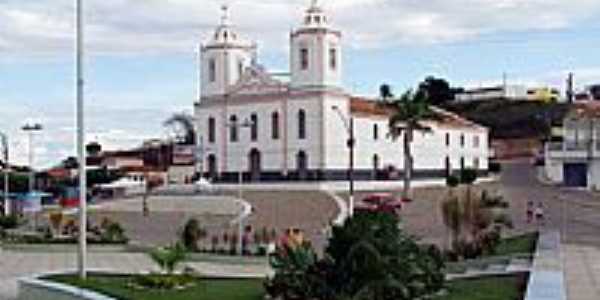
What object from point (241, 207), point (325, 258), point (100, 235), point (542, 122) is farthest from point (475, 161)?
point (325, 258)

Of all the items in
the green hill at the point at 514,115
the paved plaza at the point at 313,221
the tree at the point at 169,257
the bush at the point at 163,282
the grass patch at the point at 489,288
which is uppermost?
the green hill at the point at 514,115

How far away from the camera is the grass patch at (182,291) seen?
16.5 m

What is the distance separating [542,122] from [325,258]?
434 feet

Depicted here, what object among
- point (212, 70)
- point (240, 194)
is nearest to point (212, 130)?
point (212, 70)

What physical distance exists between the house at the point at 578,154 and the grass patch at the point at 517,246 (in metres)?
53.4

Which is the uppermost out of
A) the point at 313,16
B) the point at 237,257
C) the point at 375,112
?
the point at 313,16

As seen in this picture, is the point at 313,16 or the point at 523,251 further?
the point at 313,16

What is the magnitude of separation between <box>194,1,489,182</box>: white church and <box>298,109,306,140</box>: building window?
77 millimetres

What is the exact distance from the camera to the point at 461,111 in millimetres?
158625

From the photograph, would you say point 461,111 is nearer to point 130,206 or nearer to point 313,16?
point 313,16

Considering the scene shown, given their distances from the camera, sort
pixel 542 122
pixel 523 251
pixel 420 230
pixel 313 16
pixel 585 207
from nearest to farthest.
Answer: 1. pixel 523 251
2. pixel 420 230
3. pixel 585 207
4. pixel 313 16
5. pixel 542 122

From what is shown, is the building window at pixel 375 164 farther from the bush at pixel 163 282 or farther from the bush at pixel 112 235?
the bush at pixel 163 282

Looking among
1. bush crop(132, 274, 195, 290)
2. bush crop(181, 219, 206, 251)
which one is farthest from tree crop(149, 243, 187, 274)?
bush crop(181, 219, 206, 251)

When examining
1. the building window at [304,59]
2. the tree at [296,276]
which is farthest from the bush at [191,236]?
the building window at [304,59]
